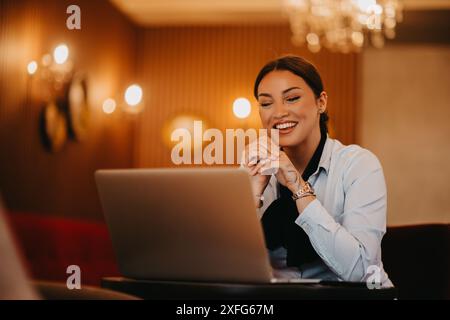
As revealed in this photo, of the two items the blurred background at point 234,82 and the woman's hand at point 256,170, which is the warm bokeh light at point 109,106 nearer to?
the blurred background at point 234,82

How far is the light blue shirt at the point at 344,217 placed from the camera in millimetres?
1287

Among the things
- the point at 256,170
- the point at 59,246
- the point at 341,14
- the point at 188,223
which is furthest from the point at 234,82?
the point at 188,223

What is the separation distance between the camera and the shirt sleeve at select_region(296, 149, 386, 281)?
128 centimetres

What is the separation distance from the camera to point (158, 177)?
1099 mm

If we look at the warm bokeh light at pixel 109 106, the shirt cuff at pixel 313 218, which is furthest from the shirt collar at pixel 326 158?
the warm bokeh light at pixel 109 106

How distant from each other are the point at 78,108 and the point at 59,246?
4.40 ft

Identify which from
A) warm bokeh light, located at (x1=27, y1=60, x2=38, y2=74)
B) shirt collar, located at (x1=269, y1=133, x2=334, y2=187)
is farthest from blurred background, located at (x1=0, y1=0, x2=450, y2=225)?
shirt collar, located at (x1=269, y1=133, x2=334, y2=187)

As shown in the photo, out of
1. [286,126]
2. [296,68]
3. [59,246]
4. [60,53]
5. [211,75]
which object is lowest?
[59,246]

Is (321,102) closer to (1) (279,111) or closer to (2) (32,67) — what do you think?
(1) (279,111)

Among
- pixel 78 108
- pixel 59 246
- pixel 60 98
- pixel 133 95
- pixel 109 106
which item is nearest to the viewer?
pixel 59 246

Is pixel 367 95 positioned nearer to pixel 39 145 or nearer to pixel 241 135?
pixel 241 135

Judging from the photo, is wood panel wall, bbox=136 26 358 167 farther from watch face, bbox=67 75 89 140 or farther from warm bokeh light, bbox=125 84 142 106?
watch face, bbox=67 75 89 140

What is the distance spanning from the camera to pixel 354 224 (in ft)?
4.43
